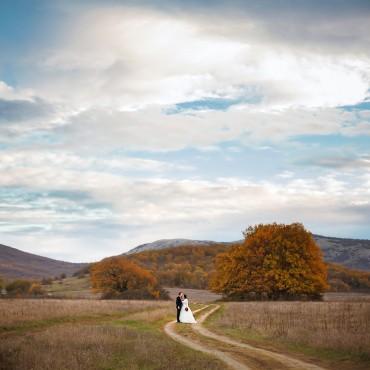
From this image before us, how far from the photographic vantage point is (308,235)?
7200 centimetres

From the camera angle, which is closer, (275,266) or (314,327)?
(314,327)

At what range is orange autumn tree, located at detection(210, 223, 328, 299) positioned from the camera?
7038 centimetres

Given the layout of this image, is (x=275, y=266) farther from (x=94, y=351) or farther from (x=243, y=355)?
(x=94, y=351)

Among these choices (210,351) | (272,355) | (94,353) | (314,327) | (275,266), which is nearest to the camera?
(94,353)

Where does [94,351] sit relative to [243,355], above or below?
above

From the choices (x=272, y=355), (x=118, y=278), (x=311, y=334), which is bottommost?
(x=272, y=355)

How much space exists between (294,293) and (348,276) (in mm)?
71121

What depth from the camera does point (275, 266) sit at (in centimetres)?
7138

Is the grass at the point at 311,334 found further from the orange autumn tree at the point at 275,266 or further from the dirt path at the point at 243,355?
the orange autumn tree at the point at 275,266

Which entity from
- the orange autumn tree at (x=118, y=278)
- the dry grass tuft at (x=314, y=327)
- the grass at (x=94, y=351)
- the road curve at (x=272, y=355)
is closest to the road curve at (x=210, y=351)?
the grass at (x=94, y=351)

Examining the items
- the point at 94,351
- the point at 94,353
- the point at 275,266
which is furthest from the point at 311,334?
the point at 275,266

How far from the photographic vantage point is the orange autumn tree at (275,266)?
70.4 m

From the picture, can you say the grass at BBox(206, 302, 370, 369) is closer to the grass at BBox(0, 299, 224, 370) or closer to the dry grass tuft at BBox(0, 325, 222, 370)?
the grass at BBox(0, 299, 224, 370)

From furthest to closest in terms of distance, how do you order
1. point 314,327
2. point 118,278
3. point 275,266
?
point 118,278, point 275,266, point 314,327
